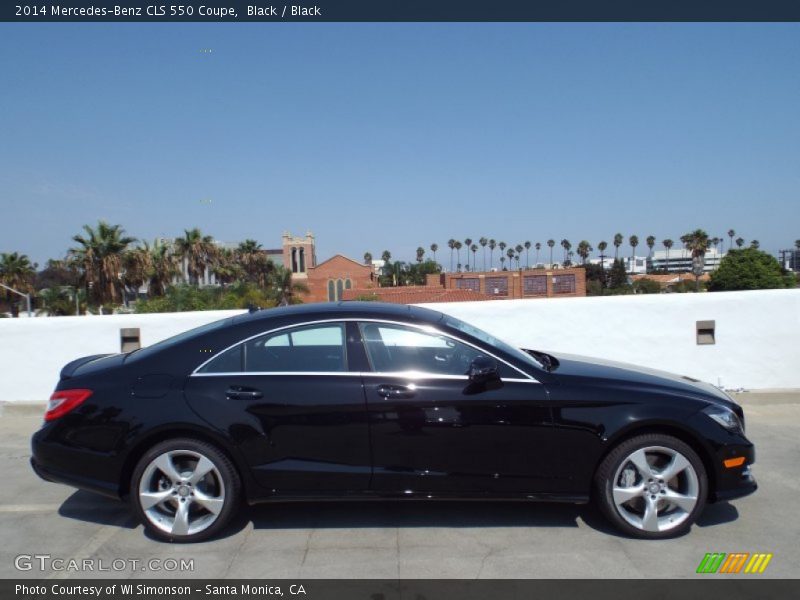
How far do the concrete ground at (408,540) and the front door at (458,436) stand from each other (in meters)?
0.34

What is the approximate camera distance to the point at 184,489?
3729 millimetres

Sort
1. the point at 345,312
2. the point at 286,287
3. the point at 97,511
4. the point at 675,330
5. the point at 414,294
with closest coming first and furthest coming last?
1. the point at 345,312
2. the point at 97,511
3. the point at 675,330
4. the point at 286,287
5. the point at 414,294

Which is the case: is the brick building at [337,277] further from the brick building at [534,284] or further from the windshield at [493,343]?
the windshield at [493,343]

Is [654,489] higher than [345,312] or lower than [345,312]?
lower

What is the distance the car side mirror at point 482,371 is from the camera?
367 cm

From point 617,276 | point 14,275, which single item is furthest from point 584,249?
point 14,275

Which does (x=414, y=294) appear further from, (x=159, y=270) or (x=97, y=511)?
(x=97, y=511)

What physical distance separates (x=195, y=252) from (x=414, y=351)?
178 feet

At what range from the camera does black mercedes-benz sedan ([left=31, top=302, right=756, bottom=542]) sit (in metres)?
3.69

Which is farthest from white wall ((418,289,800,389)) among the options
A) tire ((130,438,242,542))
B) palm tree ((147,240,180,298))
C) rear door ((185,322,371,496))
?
palm tree ((147,240,180,298))

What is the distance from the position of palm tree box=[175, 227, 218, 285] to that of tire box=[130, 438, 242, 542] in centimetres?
5232
